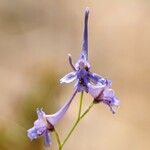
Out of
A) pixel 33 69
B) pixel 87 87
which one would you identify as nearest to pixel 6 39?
pixel 33 69

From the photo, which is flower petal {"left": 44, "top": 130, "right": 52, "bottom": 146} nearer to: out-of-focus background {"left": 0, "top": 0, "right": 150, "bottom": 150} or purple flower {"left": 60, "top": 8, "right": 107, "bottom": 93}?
purple flower {"left": 60, "top": 8, "right": 107, "bottom": 93}

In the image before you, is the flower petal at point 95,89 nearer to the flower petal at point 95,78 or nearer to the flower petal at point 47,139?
the flower petal at point 95,78

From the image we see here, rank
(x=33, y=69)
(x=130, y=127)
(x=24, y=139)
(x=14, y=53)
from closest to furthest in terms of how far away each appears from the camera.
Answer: (x=24, y=139), (x=130, y=127), (x=33, y=69), (x=14, y=53)

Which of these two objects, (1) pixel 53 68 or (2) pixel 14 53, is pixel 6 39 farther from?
(1) pixel 53 68

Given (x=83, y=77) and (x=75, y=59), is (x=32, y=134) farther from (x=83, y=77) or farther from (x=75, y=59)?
(x=75, y=59)

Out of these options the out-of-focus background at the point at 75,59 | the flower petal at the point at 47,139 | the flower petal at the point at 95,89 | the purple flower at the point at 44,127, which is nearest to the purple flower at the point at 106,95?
the flower petal at the point at 95,89

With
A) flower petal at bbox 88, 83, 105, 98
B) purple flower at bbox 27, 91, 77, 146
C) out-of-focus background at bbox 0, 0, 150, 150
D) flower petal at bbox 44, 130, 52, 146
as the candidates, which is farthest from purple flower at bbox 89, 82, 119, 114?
out-of-focus background at bbox 0, 0, 150, 150
